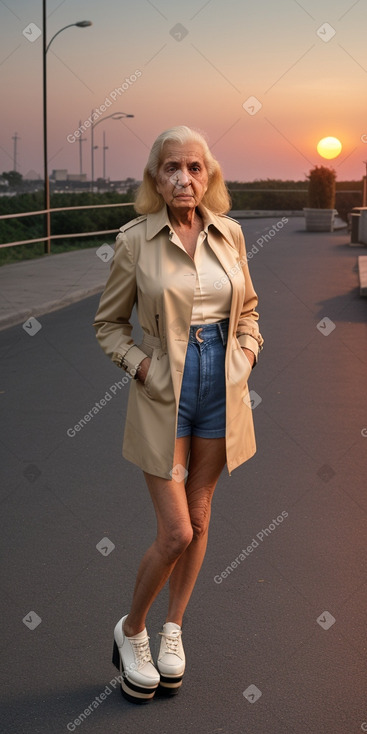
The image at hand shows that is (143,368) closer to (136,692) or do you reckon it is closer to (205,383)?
(205,383)

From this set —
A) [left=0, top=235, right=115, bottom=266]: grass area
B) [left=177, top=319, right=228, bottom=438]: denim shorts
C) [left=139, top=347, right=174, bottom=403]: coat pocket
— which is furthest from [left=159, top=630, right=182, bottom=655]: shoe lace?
[left=0, top=235, right=115, bottom=266]: grass area

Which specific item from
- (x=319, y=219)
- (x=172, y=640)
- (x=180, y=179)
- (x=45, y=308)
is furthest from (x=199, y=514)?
(x=319, y=219)

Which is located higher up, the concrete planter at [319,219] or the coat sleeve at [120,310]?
the coat sleeve at [120,310]

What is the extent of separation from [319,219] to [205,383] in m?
33.9

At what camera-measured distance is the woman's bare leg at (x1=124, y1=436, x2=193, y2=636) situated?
11.5ft

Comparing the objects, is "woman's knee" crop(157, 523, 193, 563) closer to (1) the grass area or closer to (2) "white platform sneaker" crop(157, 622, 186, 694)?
(2) "white platform sneaker" crop(157, 622, 186, 694)

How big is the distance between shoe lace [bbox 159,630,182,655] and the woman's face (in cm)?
159

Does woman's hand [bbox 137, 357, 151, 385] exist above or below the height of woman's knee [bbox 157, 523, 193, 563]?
above

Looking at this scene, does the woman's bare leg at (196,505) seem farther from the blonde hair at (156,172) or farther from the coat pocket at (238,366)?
the blonde hair at (156,172)

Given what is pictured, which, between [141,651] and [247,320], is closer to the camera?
[141,651]

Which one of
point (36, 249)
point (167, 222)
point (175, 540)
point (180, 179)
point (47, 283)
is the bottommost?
point (36, 249)

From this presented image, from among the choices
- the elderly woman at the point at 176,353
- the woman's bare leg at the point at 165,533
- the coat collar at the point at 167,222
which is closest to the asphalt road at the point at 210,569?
Answer: the elderly woman at the point at 176,353

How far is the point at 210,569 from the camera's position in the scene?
484 cm

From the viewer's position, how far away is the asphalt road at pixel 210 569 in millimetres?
3570
